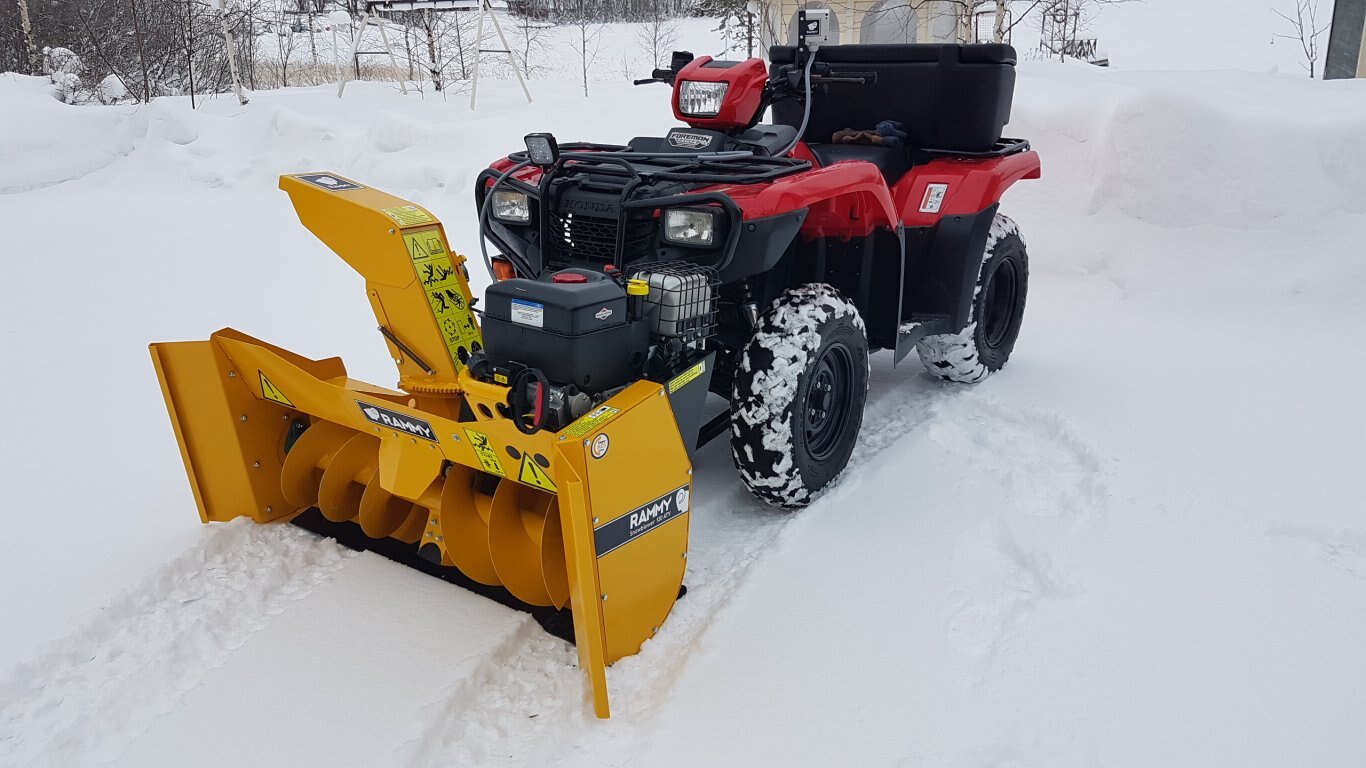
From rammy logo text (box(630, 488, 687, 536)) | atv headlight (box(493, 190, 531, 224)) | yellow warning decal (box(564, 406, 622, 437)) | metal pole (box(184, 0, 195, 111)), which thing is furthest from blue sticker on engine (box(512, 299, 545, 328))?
metal pole (box(184, 0, 195, 111))

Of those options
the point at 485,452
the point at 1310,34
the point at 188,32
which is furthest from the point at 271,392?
the point at 1310,34

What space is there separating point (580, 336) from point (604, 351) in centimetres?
11

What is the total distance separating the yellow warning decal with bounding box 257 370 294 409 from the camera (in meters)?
3.03

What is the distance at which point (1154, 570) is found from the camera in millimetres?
2785

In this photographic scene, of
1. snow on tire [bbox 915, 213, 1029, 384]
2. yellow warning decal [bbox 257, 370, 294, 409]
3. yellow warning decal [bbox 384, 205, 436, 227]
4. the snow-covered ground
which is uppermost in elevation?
yellow warning decal [bbox 384, 205, 436, 227]

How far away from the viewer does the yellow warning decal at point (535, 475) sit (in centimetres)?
242

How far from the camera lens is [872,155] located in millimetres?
4047

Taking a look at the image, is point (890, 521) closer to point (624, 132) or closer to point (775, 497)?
point (775, 497)

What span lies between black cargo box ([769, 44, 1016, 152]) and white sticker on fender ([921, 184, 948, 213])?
1.43 ft

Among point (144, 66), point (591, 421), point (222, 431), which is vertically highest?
point (144, 66)

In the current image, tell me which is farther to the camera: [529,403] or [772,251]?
[772,251]

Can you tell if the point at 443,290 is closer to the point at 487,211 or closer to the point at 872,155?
the point at 487,211

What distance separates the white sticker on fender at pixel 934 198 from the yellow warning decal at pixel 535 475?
2174 mm

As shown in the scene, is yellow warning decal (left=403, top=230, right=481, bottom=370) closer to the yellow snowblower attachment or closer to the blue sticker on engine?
the yellow snowblower attachment
